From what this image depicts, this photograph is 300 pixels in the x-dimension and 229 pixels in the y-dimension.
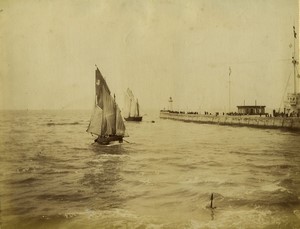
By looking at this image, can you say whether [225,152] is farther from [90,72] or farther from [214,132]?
[90,72]

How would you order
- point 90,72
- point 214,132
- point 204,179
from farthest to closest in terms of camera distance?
point 214,132 → point 90,72 → point 204,179

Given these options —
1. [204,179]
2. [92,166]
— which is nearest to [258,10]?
[204,179]

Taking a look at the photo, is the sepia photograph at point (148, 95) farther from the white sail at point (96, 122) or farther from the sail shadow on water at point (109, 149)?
the white sail at point (96, 122)

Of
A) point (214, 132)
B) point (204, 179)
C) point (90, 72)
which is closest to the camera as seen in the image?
point (204, 179)

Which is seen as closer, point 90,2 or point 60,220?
point 60,220

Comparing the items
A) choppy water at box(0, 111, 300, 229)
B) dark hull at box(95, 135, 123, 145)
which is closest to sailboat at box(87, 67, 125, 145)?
dark hull at box(95, 135, 123, 145)
